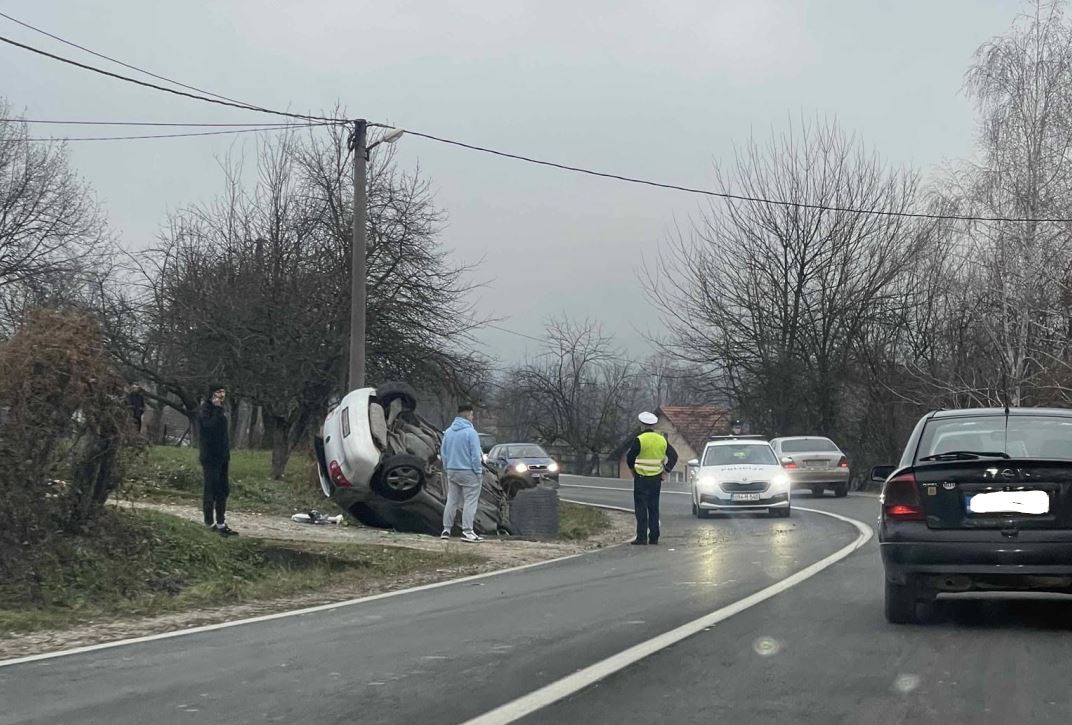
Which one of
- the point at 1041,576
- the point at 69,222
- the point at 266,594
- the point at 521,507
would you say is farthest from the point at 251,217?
the point at 1041,576

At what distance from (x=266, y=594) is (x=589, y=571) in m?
3.40

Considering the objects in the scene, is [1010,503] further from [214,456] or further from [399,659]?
[214,456]

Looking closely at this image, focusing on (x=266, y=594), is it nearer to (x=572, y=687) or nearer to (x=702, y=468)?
(x=572, y=687)

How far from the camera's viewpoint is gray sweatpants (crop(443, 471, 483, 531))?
656 inches

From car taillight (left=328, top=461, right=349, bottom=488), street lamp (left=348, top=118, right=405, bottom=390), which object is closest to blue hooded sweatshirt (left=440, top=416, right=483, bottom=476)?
car taillight (left=328, top=461, right=349, bottom=488)

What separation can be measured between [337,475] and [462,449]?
234 centimetres

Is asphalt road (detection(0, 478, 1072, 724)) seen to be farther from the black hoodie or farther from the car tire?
the car tire

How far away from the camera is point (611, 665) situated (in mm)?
7215

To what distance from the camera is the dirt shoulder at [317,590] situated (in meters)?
8.90

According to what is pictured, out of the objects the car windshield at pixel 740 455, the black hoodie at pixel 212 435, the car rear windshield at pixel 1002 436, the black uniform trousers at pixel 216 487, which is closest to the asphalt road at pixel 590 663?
the car rear windshield at pixel 1002 436

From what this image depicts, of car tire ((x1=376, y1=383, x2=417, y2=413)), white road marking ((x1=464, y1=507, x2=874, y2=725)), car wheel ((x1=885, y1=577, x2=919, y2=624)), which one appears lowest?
white road marking ((x1=464, y1=507, x2=874, y2=725))

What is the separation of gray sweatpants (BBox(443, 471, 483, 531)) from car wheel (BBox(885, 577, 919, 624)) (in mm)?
Result: 8516

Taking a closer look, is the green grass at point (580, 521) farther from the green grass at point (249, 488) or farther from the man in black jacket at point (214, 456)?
the man in black jacket at point (214, 456)

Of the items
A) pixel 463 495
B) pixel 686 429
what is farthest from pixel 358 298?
pixel 686 429
